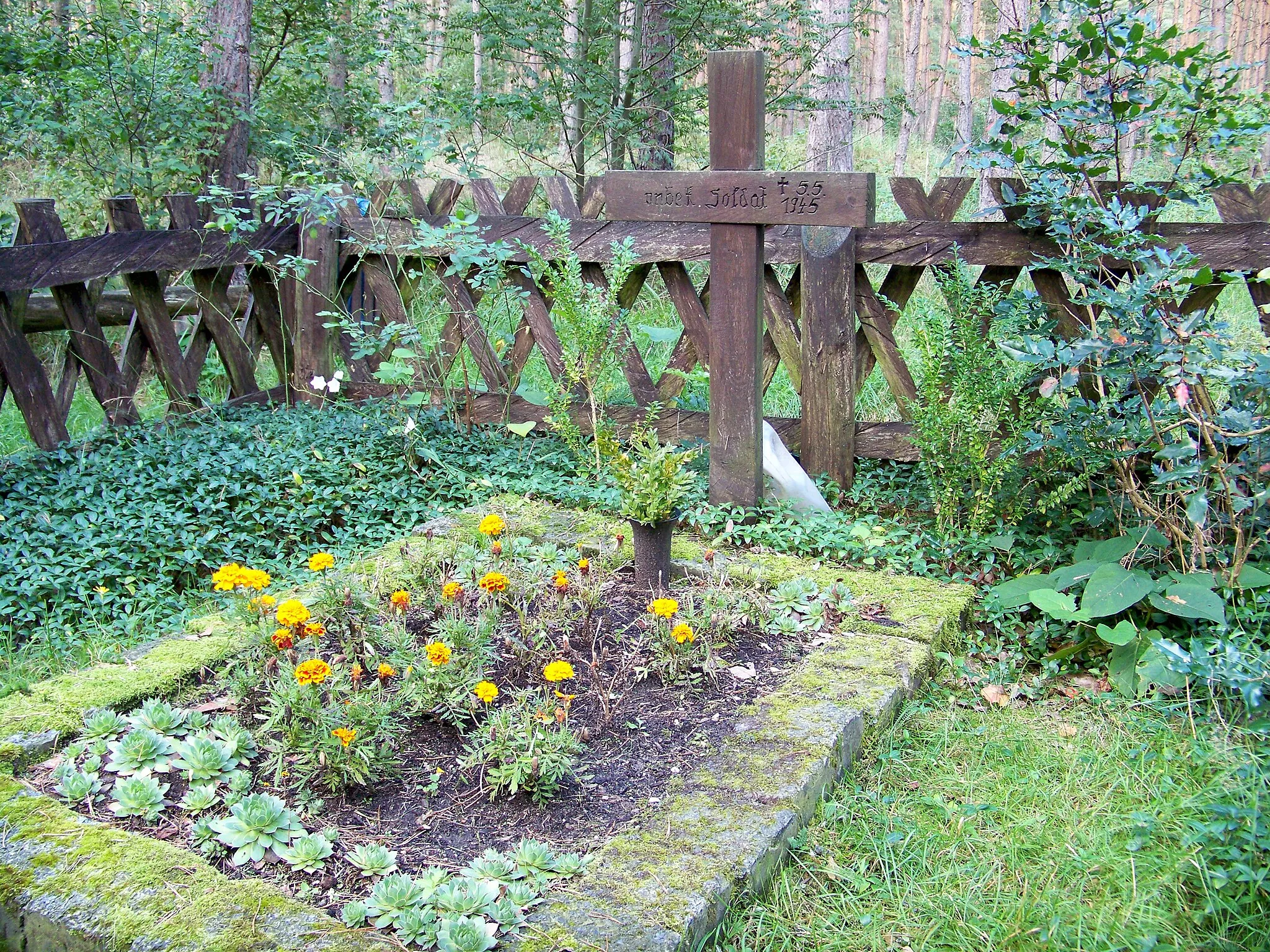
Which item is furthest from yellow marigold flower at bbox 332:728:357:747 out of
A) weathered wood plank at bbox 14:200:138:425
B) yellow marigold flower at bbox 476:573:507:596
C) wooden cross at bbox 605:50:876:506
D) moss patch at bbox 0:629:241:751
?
weathered wood plank at bbox 14:200:138:425

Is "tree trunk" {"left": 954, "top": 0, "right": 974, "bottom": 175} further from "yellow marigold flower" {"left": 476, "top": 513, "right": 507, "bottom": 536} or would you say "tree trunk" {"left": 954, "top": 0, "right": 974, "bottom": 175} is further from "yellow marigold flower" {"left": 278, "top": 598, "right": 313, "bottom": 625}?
"yellow marigold flower" {"left": 278, "top": 598, "right": 313, "bottom": 625}

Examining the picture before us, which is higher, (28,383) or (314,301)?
(314,301)

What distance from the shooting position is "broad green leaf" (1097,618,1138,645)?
3.31 meters

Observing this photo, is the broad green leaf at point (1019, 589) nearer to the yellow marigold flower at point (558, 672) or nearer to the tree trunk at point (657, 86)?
the yellow marigold flower at point (558, 672)

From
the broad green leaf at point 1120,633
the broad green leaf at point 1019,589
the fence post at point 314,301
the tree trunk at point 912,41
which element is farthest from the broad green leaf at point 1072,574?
the tree trunk at point 912,41

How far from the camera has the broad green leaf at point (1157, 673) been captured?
3172 mm

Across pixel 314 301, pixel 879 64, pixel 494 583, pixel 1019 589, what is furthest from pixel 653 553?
pixel 879 64

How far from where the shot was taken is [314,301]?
18.6 ft

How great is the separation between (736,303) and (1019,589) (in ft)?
5.32

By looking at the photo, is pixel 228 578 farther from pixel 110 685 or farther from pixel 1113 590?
pixel 1113 590

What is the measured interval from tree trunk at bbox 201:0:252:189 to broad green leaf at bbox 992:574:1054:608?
5.99 meters

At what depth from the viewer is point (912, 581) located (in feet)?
12.4

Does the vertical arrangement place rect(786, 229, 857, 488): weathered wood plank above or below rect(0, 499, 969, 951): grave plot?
above

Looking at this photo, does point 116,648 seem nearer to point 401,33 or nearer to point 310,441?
point 310,441
